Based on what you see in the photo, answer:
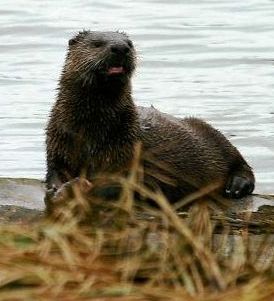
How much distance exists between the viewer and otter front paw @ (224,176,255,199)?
7227 millimetres

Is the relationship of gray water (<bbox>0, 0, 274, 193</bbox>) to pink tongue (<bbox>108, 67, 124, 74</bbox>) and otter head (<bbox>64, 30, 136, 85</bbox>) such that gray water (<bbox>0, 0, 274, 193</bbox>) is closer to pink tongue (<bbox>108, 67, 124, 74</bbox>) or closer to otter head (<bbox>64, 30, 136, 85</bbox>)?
otter head (<bbox>64, 30, 136, 85</bbox>)

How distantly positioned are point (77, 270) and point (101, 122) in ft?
12.9

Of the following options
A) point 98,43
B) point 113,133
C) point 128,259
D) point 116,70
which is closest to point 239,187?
point 113,133

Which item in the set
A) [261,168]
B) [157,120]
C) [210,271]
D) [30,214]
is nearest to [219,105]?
[261,168]

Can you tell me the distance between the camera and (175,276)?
3.17 meters

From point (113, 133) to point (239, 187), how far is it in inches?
32.6

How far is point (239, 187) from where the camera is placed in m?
7.26

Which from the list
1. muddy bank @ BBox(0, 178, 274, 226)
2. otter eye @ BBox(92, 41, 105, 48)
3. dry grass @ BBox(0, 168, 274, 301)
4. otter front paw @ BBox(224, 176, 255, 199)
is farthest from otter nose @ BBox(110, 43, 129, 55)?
dry grass @ BBox(0, 168, 274, 301)

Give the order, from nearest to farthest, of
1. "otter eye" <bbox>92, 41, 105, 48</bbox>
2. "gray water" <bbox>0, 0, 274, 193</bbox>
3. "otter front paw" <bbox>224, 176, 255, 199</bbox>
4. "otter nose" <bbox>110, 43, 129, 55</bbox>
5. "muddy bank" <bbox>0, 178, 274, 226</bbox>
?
1. "muddy bank" <bbox>0, 178, 274, 226</bbox>
2. "otter nose" <bbox>110, 43, 129, 55</bbox>
3. "otter eye" <bbox>92, 41, 105, 48</bbox>
4. "otter front paw" <bbox>224, 176, 255, 199</bbox>
5. "gray water" <bbox>0, 0, 274, 193</bbox>

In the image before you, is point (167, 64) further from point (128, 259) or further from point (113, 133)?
point (128, 259)

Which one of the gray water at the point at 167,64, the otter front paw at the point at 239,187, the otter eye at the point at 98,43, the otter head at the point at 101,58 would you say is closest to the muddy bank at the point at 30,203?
the otter front paw at the point at 239,187

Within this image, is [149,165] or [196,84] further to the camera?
[196,84]

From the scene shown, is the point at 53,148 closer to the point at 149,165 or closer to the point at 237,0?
the point at 149,165

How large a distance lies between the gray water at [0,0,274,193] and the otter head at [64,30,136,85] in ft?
6.74
